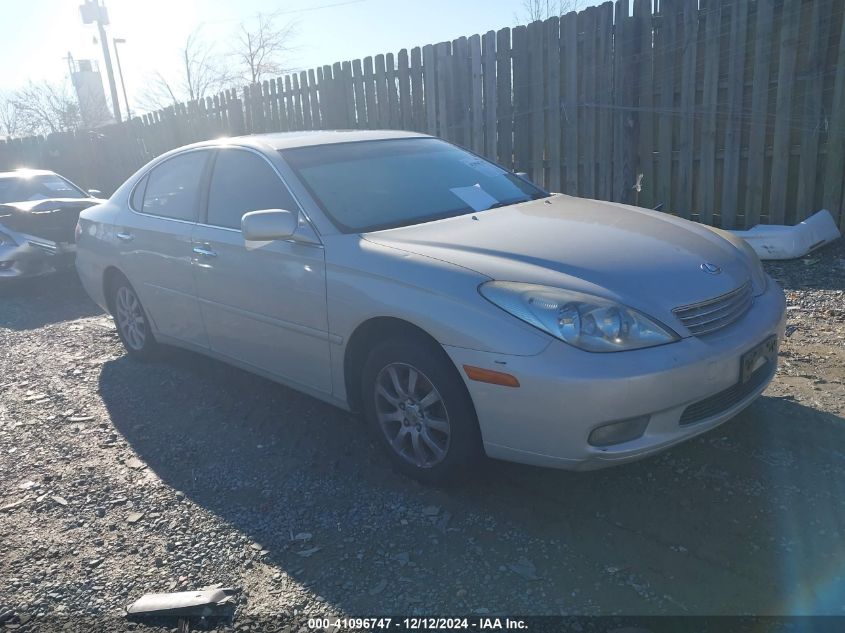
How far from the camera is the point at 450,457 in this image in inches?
122

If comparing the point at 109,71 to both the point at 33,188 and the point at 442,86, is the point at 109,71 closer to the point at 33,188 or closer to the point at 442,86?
the point at 33,188

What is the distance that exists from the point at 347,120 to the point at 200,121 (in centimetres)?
560

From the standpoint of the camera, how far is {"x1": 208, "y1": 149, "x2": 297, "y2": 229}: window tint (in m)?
3.94

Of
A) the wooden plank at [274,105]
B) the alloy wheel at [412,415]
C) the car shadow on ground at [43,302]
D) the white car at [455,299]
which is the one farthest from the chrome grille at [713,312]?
the wooden plank at [274,105]

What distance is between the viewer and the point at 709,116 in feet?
22.5

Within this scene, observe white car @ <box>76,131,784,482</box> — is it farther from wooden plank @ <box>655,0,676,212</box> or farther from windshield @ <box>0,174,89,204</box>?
windshield @ <box>0,174,89,204</box>

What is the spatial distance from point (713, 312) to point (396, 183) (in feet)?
6.23

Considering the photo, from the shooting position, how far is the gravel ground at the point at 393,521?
2586mm

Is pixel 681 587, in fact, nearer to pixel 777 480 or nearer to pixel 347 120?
pixel 777 480

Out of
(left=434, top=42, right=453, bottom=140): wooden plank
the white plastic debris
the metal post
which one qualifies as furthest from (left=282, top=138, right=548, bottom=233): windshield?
the metal post

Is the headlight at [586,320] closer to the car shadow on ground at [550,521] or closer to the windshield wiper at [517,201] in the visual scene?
the car shadow on ground at [550,521]

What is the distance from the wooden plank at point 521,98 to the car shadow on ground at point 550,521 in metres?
5.25

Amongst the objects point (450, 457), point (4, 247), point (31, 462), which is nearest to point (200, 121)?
point (4, 247)

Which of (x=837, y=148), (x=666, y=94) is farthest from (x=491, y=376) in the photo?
(x=666, y=94)
